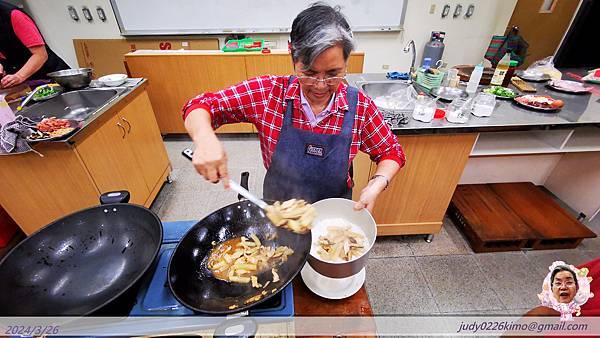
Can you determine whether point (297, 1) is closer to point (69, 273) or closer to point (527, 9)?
point (527, 9)

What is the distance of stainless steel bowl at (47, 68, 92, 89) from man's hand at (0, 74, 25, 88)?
26 centimetres

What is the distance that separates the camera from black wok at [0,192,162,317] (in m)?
0.65

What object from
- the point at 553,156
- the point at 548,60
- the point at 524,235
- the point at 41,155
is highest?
the point at 548,60

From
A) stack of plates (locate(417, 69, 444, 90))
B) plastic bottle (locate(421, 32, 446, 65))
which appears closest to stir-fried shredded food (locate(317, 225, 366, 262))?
stack of plates (locate(417, 69, 444, 90))

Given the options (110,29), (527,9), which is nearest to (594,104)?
(527,9)

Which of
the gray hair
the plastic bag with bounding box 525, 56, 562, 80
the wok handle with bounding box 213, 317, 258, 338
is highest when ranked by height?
the gray hair

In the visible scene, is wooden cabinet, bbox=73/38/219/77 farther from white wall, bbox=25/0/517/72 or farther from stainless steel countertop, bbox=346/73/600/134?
stainless steel countertop, bbox=346/73/600/134

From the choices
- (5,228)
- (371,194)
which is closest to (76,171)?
(5,228)

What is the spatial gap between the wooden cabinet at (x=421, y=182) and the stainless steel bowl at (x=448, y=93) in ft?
1.41

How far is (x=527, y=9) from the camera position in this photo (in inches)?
167

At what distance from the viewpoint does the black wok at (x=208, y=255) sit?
66 centimetres

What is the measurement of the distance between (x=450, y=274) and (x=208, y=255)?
1830 mm

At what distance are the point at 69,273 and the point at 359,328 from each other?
2.77 feet

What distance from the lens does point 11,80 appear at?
2.11 m
